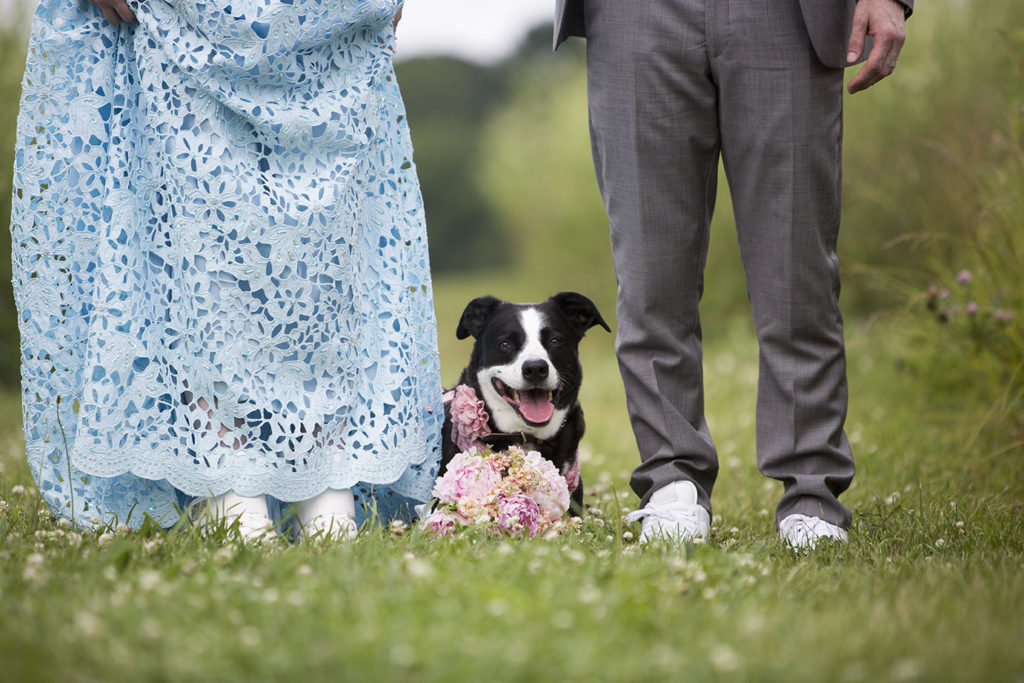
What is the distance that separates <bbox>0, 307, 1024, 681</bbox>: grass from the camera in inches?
51.3

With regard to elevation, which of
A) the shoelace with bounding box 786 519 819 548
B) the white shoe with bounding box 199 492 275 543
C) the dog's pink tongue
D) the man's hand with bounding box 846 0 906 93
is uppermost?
the man's hand with bounding box 846 0 906 93

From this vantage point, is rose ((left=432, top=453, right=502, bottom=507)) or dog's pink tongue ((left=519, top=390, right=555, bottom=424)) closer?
rose ((left=432, top=453, right=502, bottom=507))

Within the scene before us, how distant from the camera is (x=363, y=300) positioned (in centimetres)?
242

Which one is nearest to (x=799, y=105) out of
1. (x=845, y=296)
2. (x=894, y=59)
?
(x=894, y=59)

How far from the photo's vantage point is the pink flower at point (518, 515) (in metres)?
2.26

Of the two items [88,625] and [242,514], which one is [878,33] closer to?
[242,514]

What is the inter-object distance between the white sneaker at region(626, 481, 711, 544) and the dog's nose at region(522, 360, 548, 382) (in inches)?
20.5

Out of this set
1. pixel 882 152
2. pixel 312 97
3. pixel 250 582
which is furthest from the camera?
pixel 882 152

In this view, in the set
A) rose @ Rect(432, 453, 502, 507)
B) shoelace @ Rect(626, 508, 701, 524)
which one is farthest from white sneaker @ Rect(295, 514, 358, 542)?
shoelace @ Rect(626, 508, 701, 524)

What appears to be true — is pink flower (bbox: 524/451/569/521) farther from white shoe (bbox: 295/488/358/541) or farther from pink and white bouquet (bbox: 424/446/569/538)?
white shoe (bbox: 295/488/358/541)

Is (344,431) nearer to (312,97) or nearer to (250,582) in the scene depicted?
(250,582)

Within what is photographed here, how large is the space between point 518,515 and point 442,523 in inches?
7.9

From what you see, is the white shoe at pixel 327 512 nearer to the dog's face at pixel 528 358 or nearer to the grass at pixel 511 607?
the grass at pixel 511 607

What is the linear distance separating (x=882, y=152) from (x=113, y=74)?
5429 mm
